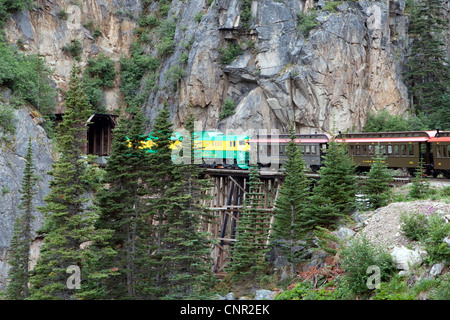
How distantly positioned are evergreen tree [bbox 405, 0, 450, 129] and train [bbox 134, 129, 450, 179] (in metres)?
19.3

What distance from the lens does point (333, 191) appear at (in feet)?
73.7

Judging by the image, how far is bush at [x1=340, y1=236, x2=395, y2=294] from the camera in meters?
14.6

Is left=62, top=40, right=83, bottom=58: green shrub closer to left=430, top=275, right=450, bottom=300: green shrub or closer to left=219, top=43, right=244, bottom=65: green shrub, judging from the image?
left=219, top=43, right=244, bottom=65: green shrub

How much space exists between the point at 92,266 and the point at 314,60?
105 feet

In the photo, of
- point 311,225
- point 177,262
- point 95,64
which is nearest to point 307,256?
point 311,225

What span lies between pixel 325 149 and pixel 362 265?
16565 millimetres

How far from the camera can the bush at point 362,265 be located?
14.6 meters

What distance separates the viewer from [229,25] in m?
47.3

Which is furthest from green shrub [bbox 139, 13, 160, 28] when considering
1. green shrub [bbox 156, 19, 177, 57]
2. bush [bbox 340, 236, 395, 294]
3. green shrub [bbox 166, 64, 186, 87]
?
bush [bbox 340, 236, 395, 294]

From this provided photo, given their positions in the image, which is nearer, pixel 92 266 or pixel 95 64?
pixel 92 266

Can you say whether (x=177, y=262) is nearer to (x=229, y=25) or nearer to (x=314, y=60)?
(x=314, y=60)

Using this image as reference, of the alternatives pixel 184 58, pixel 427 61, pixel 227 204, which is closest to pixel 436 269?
pixel 227 204

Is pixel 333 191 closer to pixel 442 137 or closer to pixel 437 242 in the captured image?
pixel 437 242
